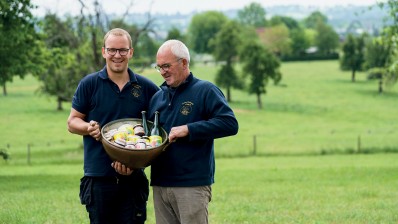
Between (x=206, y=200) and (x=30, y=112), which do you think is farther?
(x=30, y=112)

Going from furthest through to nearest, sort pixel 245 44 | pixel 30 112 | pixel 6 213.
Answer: pixel 245 44, pixel 30 112, pixel 6 213

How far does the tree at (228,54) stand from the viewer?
85375 millimetres

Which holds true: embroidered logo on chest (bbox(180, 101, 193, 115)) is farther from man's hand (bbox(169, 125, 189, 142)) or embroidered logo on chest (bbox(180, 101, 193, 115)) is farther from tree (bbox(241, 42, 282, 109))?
tree (bbox(241, 42, 282, 109))

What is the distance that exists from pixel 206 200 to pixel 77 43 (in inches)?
1384

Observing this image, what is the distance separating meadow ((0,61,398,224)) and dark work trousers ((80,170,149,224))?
13.6ft

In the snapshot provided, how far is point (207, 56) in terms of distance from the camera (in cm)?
18025

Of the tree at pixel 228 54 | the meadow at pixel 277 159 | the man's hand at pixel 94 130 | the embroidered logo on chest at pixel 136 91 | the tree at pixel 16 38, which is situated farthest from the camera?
the tree at pixel 228 54

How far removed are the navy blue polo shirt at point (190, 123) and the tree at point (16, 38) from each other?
1459 cm

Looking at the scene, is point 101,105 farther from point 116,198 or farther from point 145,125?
point 116,198

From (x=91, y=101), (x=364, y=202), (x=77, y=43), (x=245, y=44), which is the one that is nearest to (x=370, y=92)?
(x=245, y=44)

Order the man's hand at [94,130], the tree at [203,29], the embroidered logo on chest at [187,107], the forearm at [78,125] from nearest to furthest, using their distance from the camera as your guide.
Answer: the embroidered logo on chest at [187,107] < the man's hand at [94,130] < the forearm at [78,125] < the tree at [203,29]

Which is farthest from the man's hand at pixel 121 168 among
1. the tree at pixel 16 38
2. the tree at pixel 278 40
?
the tree at pixel 278 40

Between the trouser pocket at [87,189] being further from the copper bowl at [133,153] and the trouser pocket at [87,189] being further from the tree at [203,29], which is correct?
the tree at [203,29]

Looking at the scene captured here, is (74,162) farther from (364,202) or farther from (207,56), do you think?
(207,56)
